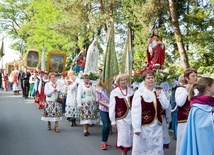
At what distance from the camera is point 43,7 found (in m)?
32.6

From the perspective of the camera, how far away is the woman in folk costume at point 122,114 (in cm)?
594

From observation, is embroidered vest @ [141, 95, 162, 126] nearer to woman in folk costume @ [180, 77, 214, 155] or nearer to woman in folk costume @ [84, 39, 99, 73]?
woman in folk costume @ [180, 77, 214, 155]

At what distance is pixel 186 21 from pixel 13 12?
3161 cm

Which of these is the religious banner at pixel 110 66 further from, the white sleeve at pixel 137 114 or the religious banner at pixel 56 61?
the religious banner at pixel 56 61

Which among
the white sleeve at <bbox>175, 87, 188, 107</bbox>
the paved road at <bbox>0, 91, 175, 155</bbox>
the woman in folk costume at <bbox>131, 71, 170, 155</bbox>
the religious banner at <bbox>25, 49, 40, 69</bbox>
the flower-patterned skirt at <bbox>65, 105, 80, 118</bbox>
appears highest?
the religious banner at <bbox>25, 49, 40, 69</bbox>

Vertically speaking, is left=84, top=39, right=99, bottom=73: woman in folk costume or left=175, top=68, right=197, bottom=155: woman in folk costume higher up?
left=84, top=39, right=99, bottom=73: woman in folk costume

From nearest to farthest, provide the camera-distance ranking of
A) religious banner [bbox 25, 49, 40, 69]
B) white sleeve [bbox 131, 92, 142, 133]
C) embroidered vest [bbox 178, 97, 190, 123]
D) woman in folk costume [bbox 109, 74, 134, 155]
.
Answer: white sleeve [bbox 131, 92, 142, 133] < embroidered vest [bbox 178, 97, 190, 123] < woman in folk costume [bbox 109, 74, 134, 155] < religious banner [bbox 25, 49, 40, 69]

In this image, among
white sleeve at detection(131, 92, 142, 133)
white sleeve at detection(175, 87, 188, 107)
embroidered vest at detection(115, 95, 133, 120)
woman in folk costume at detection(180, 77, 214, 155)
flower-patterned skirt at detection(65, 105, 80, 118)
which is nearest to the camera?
woman in folk costume at detection(180, 77, 214, 155)

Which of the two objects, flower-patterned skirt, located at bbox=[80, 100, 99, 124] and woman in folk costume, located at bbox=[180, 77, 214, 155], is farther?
flower-patterned skirt, located at bbox=[80, 100, 99, 124]

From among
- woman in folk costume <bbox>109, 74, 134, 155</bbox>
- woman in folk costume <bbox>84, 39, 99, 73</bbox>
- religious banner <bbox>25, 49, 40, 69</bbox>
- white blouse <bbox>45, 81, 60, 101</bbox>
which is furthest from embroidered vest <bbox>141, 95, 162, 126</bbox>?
religious banner <bbox>25, 49, 40, 69</bbox>

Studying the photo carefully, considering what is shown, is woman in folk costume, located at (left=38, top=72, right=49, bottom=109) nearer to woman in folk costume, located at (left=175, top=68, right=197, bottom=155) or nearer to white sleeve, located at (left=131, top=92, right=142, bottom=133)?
woman in folk costume, located at (left=175, top=68, right=197, bottom=155)

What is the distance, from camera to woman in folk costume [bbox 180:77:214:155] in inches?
150

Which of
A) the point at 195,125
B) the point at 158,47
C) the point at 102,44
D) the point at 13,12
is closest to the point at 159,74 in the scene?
the point at 158,47

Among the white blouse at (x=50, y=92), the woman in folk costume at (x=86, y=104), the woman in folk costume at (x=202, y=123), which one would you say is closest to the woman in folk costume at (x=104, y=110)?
the woman in folk costume at (x=86, y=104)
